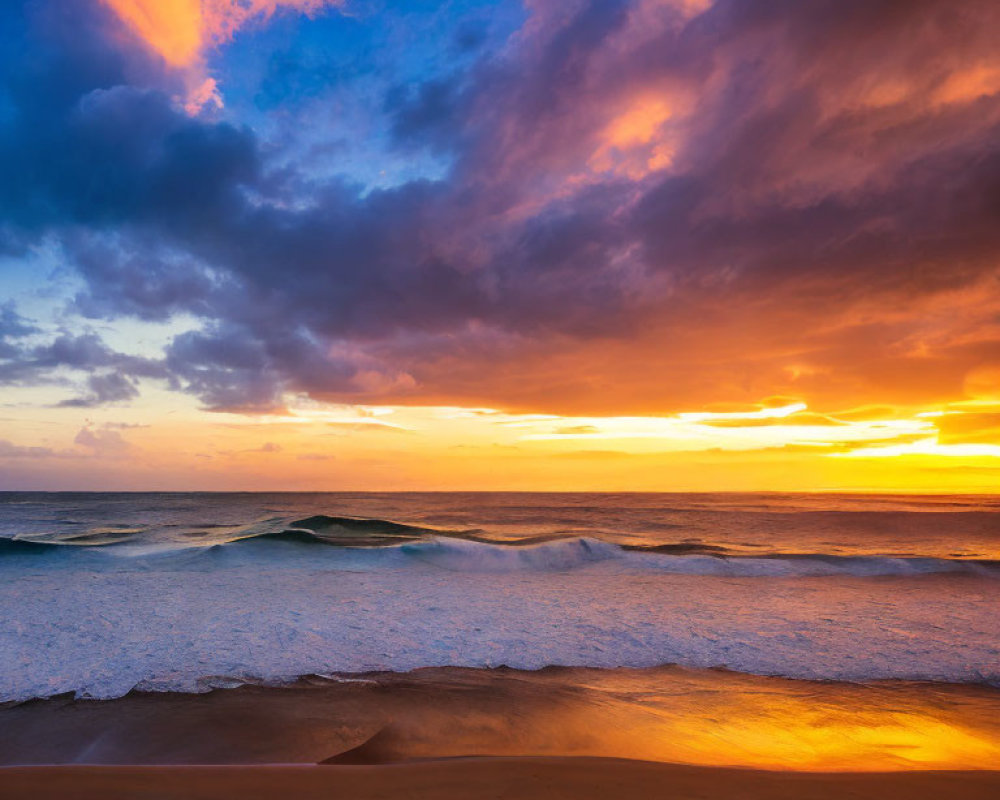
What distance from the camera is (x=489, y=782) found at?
10.6 feet

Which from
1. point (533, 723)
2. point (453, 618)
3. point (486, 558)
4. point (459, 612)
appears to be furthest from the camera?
point (486, 558)

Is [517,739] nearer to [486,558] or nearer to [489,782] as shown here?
[489,782]

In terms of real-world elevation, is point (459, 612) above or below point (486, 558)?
above

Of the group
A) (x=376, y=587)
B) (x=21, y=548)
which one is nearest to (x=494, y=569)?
(x=376, y=587)

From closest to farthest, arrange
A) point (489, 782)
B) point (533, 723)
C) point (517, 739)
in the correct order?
point (489, 782)
point (517, 739)
point (533, 723)

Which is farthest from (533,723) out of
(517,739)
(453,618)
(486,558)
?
(486,558)

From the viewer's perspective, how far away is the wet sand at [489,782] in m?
3.08

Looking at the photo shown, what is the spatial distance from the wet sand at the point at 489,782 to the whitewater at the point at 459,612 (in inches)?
115

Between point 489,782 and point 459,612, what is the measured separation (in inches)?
275

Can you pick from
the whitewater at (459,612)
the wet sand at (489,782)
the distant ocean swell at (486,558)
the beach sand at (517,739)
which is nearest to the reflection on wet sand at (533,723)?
the beach sand at (517,739)

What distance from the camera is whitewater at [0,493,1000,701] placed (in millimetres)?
6984

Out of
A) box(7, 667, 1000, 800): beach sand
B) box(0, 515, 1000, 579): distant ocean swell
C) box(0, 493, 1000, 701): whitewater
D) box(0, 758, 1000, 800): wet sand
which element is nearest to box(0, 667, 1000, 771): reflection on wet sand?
box(7, 667, 1000, 800): beach sand

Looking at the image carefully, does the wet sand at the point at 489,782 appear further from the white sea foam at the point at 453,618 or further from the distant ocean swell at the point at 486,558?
the distant ocean swell at the point at 486,558

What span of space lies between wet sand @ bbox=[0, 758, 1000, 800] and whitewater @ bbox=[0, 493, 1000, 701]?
2.92m
